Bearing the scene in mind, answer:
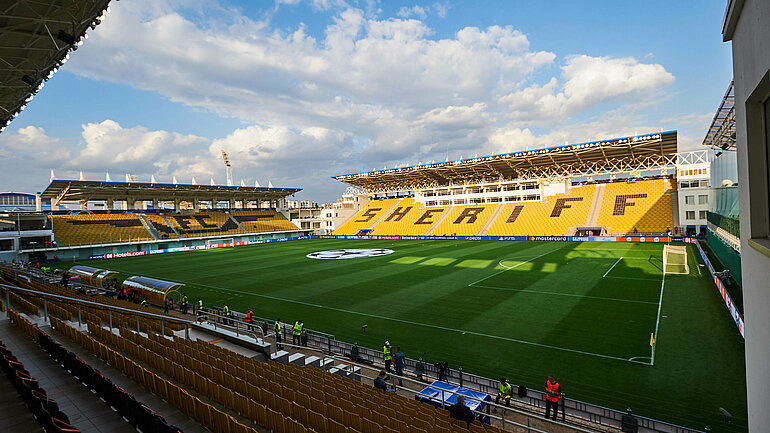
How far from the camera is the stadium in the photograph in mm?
7352

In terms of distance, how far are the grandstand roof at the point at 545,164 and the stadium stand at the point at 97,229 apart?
1771 inches

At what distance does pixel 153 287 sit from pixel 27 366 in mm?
15123

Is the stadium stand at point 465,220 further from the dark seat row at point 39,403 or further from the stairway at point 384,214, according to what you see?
the dark seat row at point 39,403

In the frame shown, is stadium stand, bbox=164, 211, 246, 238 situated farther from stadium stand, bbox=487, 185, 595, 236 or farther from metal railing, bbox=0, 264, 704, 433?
metal railing, bbox=0, 264, 704, 433

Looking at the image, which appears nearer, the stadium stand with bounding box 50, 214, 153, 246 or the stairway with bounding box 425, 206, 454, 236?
the stadium stand with bounding box 50, 214, 153, 246

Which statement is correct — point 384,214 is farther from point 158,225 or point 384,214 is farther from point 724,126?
point 724,126

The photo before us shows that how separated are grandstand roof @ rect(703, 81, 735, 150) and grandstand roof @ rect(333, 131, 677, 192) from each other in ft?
75.6

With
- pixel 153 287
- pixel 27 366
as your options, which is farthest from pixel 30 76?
pixel 27 366

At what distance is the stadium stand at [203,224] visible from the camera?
6569cm

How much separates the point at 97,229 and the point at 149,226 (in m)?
7.33

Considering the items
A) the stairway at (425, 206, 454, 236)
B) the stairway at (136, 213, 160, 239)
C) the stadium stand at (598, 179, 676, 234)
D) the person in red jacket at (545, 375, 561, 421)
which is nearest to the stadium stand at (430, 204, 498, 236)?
the stairway at (425, 206, 454, 236)

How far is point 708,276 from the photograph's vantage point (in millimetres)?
25984

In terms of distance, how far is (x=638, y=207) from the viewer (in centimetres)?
5625

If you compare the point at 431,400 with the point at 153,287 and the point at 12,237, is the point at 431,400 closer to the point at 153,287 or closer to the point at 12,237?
the point at 153,287
